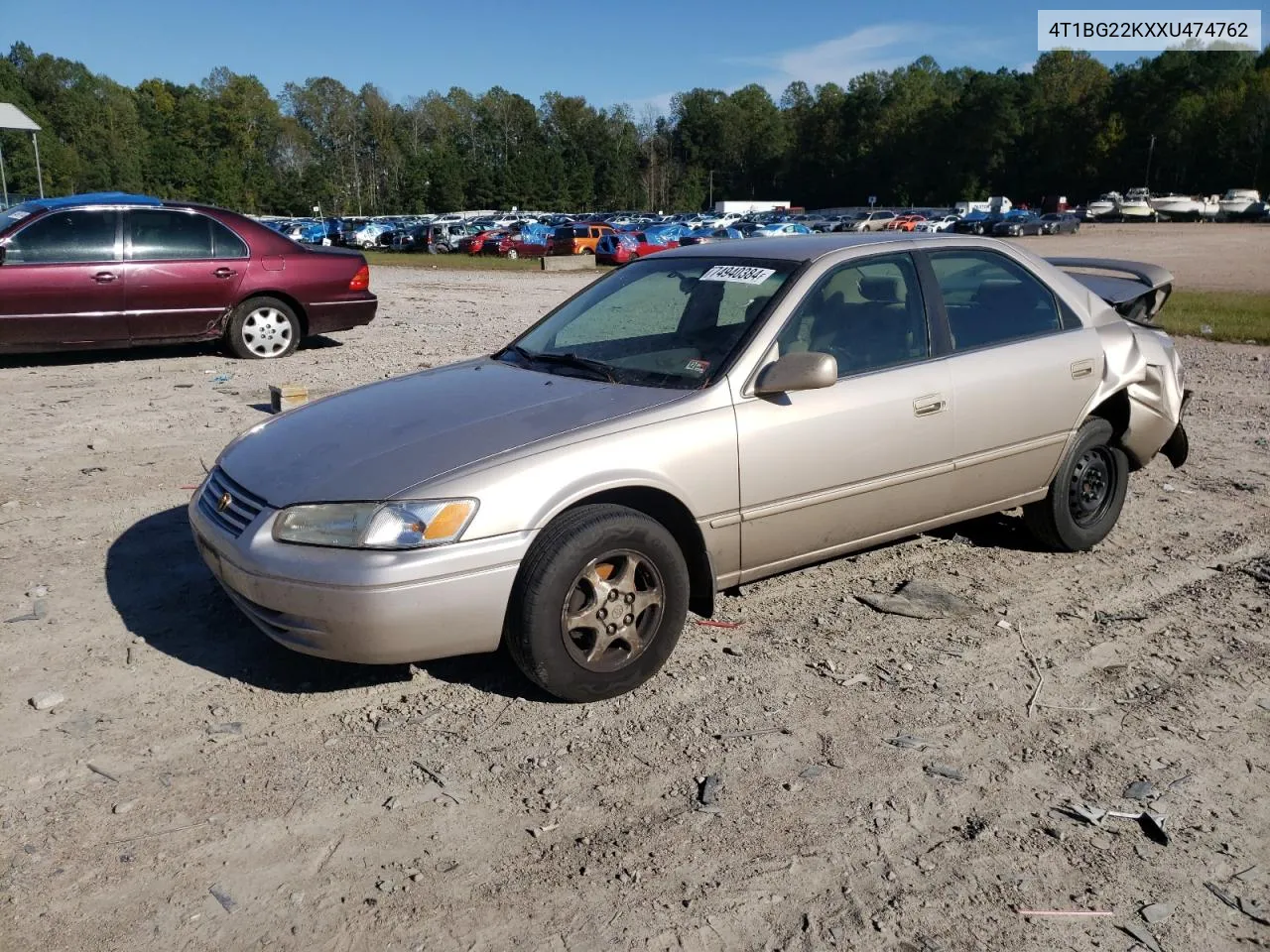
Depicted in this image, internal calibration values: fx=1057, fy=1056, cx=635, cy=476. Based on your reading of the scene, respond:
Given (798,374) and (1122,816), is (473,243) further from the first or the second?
(1122,816)

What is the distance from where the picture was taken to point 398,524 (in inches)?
135

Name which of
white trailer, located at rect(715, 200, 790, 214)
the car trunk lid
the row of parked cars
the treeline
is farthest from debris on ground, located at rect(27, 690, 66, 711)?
white trailer, located at rect(715, 200, 790, 214)

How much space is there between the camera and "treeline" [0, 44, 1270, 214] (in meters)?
95.1

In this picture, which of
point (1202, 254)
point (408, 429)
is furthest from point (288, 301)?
point (1202, 254)

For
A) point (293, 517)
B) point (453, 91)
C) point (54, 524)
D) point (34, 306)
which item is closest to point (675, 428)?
point (293, 517)

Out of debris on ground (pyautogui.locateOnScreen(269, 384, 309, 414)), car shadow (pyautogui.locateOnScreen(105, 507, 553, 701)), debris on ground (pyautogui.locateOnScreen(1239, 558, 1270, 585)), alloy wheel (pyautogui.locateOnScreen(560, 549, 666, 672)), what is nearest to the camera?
alloy wheel (pyautogui.locateOnScreen(560, 549, 666, 672))

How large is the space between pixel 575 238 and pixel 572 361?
39.7m

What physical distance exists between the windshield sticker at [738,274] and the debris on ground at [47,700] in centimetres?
306

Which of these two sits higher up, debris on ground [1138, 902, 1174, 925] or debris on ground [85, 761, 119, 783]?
debris on ground [85, 761, 119, 783]

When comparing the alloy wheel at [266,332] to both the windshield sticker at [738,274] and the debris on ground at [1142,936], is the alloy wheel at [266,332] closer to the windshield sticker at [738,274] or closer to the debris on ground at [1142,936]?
the windshield sticker at [738,274]

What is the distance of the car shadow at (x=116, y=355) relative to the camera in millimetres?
10734

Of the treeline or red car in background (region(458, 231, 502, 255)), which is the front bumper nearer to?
red car in background (region(458, 231, 502, 255))

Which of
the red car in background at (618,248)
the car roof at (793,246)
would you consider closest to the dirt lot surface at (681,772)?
the car roof at (793,246)

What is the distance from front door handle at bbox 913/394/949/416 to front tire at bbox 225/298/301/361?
8234mm
